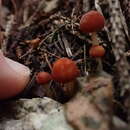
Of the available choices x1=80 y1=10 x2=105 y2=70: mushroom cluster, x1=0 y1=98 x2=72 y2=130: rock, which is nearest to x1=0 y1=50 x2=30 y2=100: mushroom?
x1=0 y1=98 x2=72 y2=130: rock

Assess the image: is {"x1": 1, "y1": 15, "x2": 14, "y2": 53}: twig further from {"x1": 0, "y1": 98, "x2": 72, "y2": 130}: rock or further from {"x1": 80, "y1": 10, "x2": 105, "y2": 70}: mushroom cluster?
{"x1": 80, "y1": 10, "x2": 105, "y2": 70}: mushroom cluster

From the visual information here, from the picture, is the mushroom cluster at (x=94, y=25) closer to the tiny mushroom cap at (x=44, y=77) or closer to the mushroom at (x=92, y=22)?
the mushroom at (x=92, y=22)

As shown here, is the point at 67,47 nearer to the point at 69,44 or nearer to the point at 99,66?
the point at 69,44

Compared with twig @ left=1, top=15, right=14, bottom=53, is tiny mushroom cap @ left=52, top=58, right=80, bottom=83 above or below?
below

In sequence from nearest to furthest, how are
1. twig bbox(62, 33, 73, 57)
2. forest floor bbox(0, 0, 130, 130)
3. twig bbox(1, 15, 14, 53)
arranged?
forest floor bbox(0, 0, 130, 130), twig bbox(62, 33, 73, 57), twig bbox(1, 15, 14, 53)

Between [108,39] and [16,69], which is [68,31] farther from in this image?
[16,69]

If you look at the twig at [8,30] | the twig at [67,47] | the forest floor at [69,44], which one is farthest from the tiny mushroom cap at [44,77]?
the twig at [8,30]

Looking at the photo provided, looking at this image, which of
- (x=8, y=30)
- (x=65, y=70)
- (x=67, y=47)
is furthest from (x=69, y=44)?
(x=8, y=30)

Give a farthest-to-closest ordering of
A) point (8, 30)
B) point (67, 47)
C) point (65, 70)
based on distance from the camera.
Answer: point (8, 30), point (67, 47), point (65, 70)

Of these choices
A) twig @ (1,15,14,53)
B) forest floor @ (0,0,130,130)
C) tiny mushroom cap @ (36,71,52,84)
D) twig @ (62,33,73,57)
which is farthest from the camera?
twig @ (1,15,14,53)
